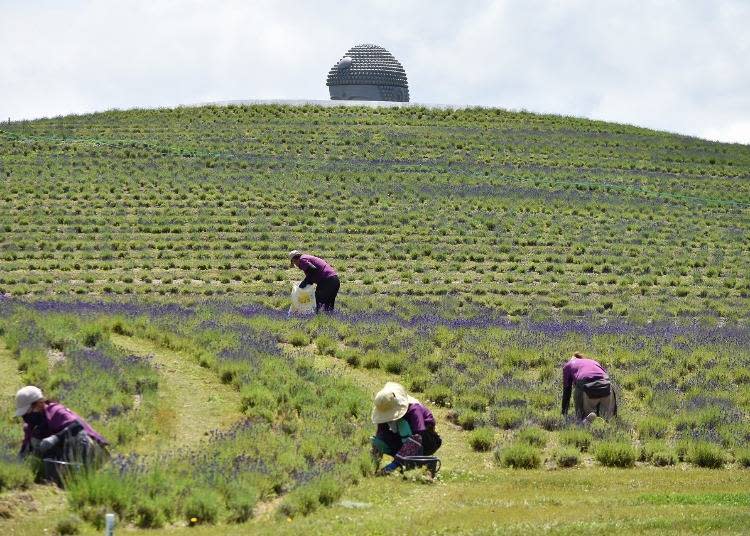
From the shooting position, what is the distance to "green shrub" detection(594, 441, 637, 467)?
1530cm

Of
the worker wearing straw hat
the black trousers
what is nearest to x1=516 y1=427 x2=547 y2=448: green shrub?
the worker wearing straw hat

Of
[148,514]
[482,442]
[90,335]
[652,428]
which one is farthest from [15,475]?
[652,428]

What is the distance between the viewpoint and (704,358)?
2173 cm

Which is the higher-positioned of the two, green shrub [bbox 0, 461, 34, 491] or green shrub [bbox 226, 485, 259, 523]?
green shrub [bbox 0, 461, 34, 491]

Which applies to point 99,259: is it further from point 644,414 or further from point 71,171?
point 644,414

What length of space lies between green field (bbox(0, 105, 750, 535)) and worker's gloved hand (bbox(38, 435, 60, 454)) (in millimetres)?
390

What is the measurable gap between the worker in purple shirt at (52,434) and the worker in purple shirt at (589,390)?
7.36m

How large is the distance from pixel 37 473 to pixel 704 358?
13.9 meters

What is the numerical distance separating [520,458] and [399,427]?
2017 mm

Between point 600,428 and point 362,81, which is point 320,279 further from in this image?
point 362,81

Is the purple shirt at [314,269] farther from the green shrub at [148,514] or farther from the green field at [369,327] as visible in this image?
the green shrub at [148,514]

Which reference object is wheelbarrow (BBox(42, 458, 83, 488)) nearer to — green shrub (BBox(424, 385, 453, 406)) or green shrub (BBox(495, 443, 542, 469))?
green shrub (BBox(495, 443, 542, 469))

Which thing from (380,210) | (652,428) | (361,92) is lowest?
(652,428)

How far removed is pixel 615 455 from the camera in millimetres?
15289
